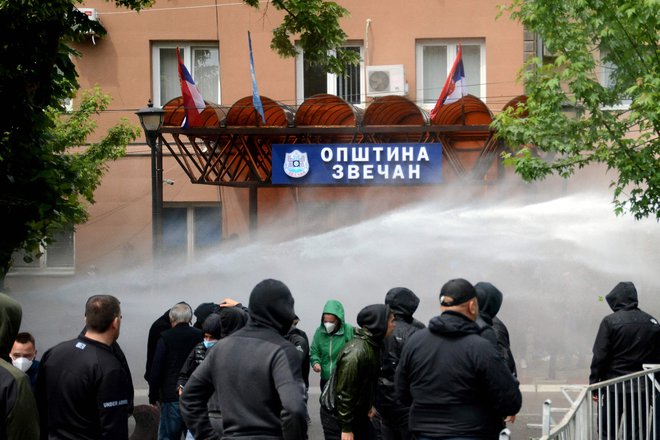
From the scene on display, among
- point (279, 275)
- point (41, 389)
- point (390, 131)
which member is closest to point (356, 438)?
point (41, 389)

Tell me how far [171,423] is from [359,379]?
122 inches

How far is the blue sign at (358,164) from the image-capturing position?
18.0m

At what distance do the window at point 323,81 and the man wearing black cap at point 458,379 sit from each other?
14.6 metres

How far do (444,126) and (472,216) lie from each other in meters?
1.69

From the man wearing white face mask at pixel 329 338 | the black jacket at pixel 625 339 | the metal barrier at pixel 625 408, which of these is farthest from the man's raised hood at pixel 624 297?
the man wearing white face mask at pixel 329 338

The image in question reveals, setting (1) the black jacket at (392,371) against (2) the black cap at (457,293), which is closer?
(2) the black cap at (457,293)

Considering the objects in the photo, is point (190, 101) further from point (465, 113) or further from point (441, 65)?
point (441, 65)

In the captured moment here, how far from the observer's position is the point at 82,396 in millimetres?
5578

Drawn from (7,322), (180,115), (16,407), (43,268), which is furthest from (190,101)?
(16,407)

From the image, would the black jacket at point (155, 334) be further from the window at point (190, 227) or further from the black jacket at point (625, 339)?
the window at point (190, 227)

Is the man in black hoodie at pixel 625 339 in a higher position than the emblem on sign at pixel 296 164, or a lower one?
lower

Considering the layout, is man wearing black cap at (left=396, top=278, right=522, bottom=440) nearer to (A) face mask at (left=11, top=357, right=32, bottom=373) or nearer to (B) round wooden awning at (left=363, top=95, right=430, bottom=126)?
(A) face mask at (left=11, top=357, right=32, bottom=373)

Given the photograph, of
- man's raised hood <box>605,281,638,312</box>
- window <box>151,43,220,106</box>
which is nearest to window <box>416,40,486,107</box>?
window <box>151,43,220,106</box>

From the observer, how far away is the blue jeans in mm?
9695
